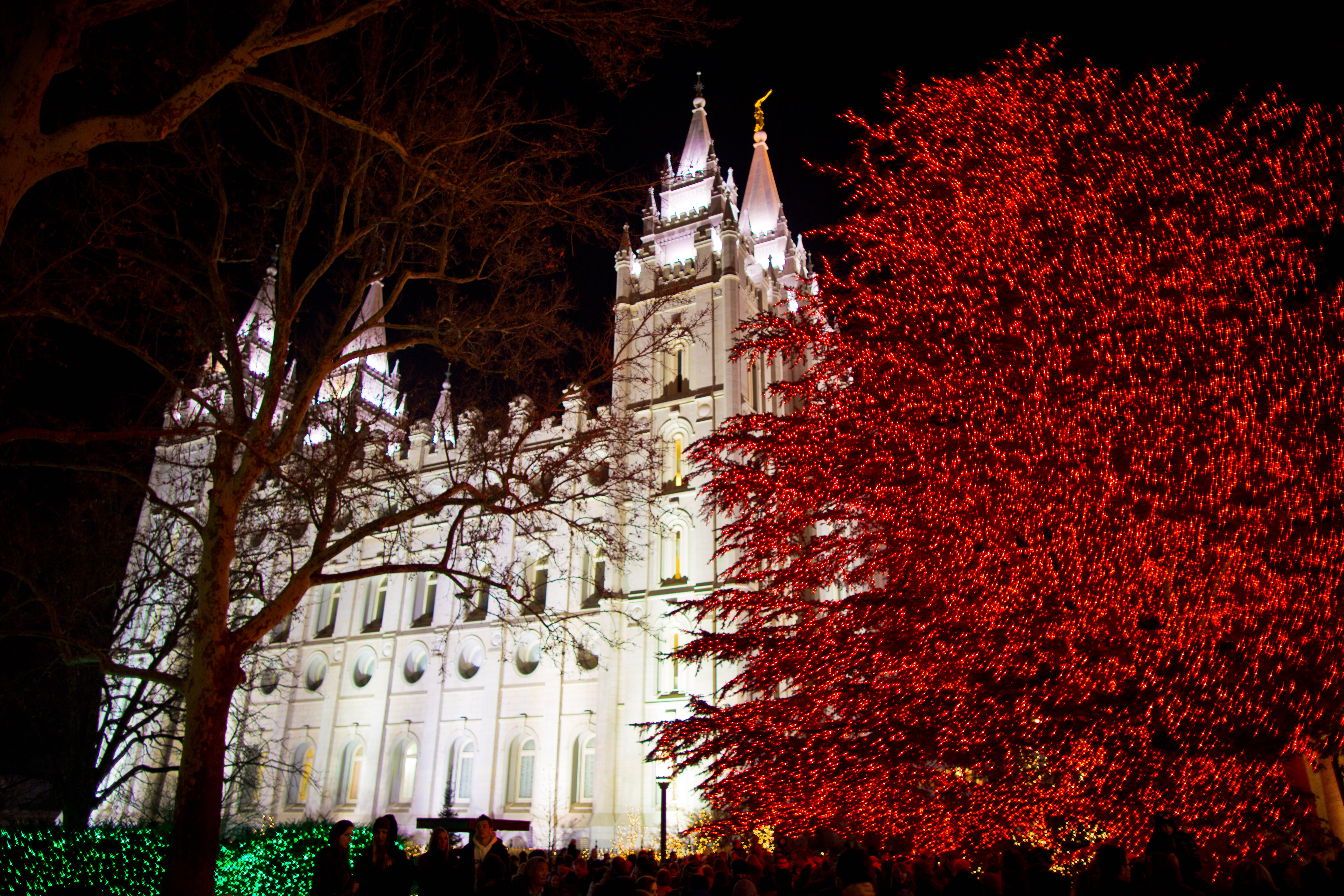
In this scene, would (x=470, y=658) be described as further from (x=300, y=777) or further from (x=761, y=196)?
(x=761, y=196)

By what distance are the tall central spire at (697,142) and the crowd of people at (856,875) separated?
32.0 m

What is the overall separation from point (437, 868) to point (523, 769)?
26686mm

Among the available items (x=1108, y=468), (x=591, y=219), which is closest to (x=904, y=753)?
(x=1108, y=468)

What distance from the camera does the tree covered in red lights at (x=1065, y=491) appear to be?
6.88m

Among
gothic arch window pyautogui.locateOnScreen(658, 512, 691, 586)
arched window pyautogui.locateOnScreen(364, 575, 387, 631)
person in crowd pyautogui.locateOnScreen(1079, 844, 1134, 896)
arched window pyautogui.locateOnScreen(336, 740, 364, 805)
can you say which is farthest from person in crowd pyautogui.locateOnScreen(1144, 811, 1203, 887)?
arched window pyautogui.locateOnScreen(364, 575, 387, 631)

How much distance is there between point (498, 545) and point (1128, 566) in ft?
94.6

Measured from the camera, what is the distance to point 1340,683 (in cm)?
659

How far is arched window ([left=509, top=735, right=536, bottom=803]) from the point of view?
97.7ft

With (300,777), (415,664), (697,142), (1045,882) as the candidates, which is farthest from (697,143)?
(1045,882)

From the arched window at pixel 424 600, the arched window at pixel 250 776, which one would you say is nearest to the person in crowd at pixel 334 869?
the arched window at pixel 250 776

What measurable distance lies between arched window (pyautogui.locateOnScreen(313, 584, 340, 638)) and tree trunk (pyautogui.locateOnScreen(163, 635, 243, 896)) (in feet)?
95.2

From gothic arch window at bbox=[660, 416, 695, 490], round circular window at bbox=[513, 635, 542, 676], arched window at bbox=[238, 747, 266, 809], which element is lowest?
arched window at bbox=[238, 747, 266, 809]

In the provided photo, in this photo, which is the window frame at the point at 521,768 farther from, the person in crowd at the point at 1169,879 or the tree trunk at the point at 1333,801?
the person in crowd at the point at 1169,879

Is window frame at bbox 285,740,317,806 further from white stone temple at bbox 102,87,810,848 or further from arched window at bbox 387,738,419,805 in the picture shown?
arched window at bbox 387,738,419,805
